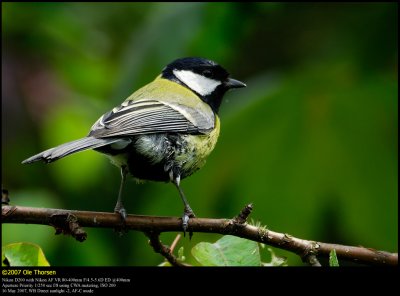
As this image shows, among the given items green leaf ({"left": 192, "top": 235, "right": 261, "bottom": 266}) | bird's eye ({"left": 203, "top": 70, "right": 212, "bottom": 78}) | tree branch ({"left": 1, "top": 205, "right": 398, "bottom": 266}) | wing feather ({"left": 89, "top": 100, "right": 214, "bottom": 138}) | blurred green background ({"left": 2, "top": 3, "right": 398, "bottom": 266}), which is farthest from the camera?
bird's eye ({"left": 203, "top": 70, "right": 212, "bottom": 78})

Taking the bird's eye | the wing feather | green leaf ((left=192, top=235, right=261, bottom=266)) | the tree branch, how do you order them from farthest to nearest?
the bird's eye < the wing feather < green leaf ((left=192, top=235, right=261, bottom=266)) < the tree branch

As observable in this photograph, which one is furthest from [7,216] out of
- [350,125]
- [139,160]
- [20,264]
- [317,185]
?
[350,125]

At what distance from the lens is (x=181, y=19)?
403cm

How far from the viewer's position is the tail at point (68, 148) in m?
2.29

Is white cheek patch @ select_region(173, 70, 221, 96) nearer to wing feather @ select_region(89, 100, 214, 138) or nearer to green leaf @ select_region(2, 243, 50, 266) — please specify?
wing feather @ select_region(89, 100, 214, 138)

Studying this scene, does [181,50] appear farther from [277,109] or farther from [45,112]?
[45,112]

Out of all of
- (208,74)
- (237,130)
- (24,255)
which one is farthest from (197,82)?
(24,255)

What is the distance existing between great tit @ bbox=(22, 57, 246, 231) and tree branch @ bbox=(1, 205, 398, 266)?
0.60 ft

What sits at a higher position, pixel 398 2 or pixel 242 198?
pixel 398 2

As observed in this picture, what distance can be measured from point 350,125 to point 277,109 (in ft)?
1.36

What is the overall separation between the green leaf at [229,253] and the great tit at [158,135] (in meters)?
0.21

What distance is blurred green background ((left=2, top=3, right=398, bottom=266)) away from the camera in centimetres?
363

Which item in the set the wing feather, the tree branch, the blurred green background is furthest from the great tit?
the blurred green background

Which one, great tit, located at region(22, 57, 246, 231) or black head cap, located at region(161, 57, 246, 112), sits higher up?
black head cap, located at region(161, 57, 246, 112)
